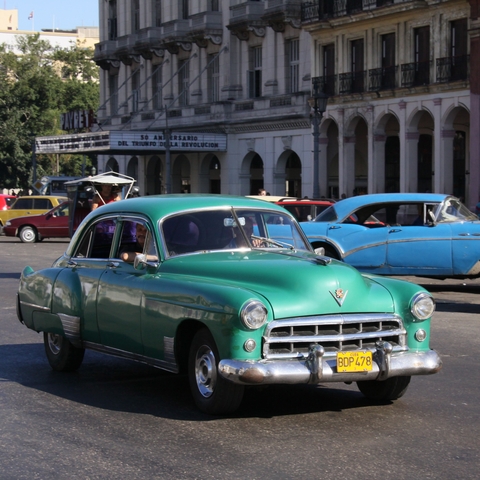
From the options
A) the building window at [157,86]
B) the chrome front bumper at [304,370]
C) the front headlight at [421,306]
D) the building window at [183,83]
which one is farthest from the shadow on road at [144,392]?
the building window at [157,86]

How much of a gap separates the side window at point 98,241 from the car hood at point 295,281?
1.19 metres

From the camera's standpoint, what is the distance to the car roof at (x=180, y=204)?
8875 millimetres

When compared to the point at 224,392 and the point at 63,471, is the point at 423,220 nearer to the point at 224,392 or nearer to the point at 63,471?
the point at 224,392

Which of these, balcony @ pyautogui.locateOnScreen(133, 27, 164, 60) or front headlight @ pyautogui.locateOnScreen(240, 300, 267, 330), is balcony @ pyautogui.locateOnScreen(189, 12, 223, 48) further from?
front headlight @ pyautogui.locateOnScreen(240, 300, 267, 330)

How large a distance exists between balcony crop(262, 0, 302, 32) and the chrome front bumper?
39.2 metres

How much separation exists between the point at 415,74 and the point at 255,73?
12.3m

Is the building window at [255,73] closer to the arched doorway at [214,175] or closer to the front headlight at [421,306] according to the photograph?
the arched doorway at [214,175]

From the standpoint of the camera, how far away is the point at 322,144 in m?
45.1

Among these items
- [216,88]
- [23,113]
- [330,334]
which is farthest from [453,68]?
[23,113]

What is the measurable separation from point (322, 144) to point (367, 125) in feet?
9.54

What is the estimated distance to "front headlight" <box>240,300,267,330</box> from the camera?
733cm

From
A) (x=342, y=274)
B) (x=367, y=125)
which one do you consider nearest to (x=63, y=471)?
(x=342, y=274)

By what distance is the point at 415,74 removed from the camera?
39.0 m

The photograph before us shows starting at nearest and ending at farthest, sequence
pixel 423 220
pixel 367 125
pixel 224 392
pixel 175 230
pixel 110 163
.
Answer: pixel 224 392, pixel 175 230, pixel 423 220, pixel 367 125, pixel 110 163
